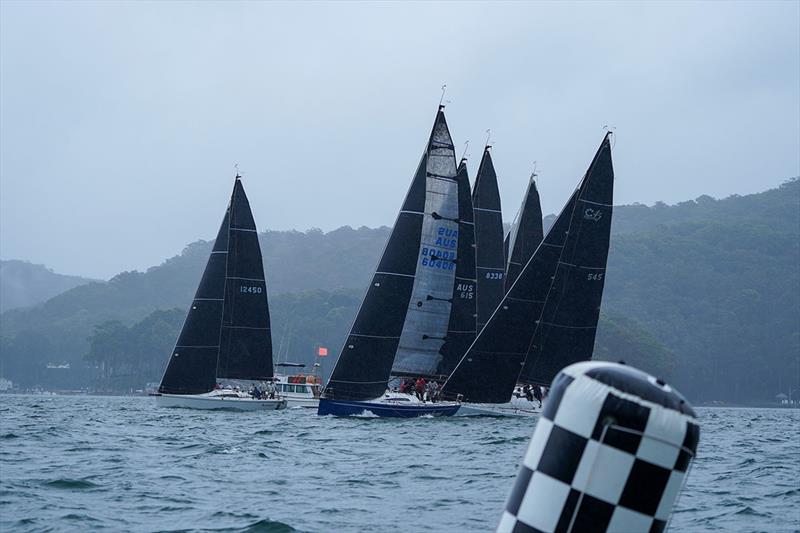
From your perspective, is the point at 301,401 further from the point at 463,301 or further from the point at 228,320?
the point at 463,301

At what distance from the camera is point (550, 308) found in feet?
146

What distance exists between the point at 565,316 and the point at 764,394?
138m

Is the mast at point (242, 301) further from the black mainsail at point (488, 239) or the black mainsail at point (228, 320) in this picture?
the black mainsail at point (488, 239)

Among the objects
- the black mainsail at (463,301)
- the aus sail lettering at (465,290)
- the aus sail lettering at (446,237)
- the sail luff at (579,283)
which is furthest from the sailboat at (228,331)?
the sail luff at (579,283)

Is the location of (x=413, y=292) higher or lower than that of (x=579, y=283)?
lower

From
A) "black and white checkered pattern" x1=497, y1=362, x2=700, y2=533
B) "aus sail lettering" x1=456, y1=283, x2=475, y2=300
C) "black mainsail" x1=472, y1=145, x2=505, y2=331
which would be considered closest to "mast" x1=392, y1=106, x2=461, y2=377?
"aus sail lettering" x1=456, y1=283, x2=475, y2=300

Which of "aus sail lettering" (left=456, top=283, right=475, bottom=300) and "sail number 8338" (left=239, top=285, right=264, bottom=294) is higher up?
"aus sail lettering" (left=456, top=283, right=475, bottom=300)

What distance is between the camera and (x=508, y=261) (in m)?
55.3

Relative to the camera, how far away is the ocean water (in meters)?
14.8

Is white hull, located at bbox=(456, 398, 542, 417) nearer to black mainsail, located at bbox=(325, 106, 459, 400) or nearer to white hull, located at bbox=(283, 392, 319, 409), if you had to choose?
black mainsail, located at bbox=(325, 106, 459, 400)

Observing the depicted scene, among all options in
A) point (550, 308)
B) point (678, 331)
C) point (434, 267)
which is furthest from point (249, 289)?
point (678, 331)

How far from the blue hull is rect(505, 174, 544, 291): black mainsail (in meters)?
12.7

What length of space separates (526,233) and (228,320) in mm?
15009

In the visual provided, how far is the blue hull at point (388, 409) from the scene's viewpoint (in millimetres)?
42938
